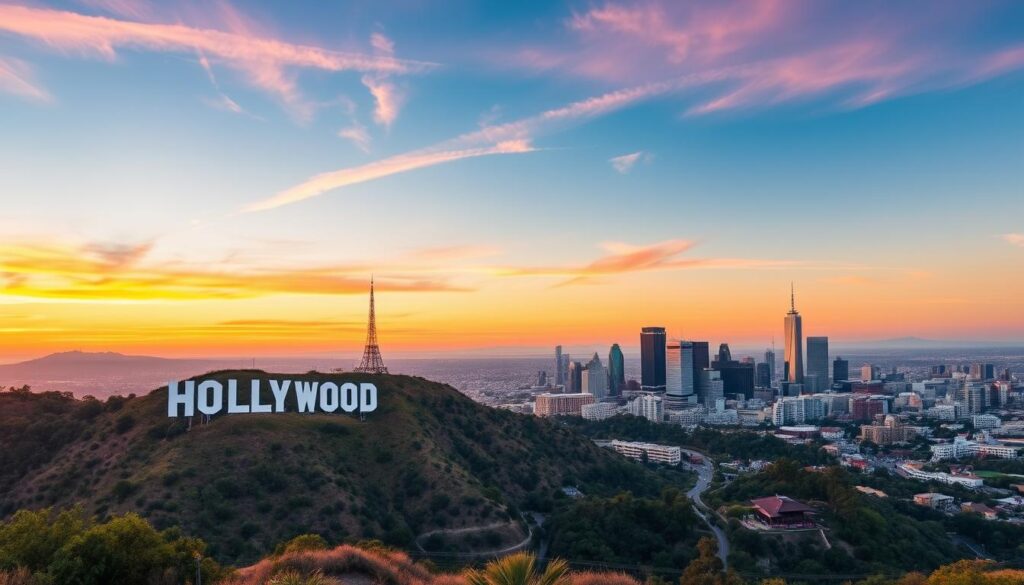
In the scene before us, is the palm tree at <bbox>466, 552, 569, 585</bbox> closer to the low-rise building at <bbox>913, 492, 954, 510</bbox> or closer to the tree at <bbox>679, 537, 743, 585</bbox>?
the tree at <bbox>679, 537, 743, 585</bbox>

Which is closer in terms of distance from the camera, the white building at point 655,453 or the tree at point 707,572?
the tree at point 707,572

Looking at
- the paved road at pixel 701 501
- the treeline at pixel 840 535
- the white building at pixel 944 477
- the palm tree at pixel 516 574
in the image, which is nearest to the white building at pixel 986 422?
the white building at pixel 944 477

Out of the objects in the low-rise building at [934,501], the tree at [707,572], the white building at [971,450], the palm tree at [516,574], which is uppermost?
the palm tree at [516,574]

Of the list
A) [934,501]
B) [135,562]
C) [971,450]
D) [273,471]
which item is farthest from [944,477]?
[135,562]

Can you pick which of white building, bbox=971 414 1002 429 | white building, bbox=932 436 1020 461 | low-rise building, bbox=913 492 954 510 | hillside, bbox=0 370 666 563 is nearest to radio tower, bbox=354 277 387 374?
hillside, bbox=0 370 666 563

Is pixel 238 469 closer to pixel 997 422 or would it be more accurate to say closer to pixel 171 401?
pixel 171 401

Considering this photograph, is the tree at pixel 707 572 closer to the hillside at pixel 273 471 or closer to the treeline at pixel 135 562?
the hillside at pixel 273 471

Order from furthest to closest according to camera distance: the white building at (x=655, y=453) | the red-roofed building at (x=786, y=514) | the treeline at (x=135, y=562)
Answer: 1. the white building at (x=655, y=453)
2. the red-roofed building at (x=786, y=514)
3. the treeline at (x=135, y=562)
